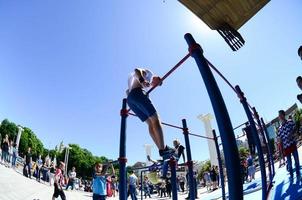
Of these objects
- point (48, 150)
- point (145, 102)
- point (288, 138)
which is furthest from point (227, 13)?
point (48, 150)

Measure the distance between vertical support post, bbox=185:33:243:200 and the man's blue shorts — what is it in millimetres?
1497

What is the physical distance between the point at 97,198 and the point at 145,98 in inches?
203

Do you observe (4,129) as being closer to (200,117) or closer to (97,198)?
(200,117)

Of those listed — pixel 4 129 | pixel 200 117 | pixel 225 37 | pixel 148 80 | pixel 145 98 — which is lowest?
pixel 145 98

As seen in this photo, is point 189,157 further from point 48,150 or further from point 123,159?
point 48,150

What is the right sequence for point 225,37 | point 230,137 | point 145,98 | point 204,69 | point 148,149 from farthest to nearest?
1. point 148,149
2. point 225,37
3. point 145,98
4. point 204,69
5. point 230,137

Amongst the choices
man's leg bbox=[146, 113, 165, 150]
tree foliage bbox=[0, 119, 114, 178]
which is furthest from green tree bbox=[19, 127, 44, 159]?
man's leg bbox=[146, 113, 165, 150]

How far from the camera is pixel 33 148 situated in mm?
54125

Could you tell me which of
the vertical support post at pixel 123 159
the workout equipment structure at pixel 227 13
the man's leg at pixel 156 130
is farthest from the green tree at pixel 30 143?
the man's leg at pixel 156 130

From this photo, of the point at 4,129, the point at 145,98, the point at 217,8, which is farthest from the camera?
the point at 4,129

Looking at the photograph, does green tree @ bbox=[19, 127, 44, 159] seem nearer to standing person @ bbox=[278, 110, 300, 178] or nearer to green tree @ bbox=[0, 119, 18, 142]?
green tree @ bbox=[0, 119, 18, 142]

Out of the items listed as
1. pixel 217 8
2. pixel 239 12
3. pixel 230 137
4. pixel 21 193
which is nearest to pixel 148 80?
pixel 230 137

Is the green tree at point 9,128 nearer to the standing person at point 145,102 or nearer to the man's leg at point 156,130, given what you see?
the standing person at point 145,102

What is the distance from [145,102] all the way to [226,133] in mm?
1890
